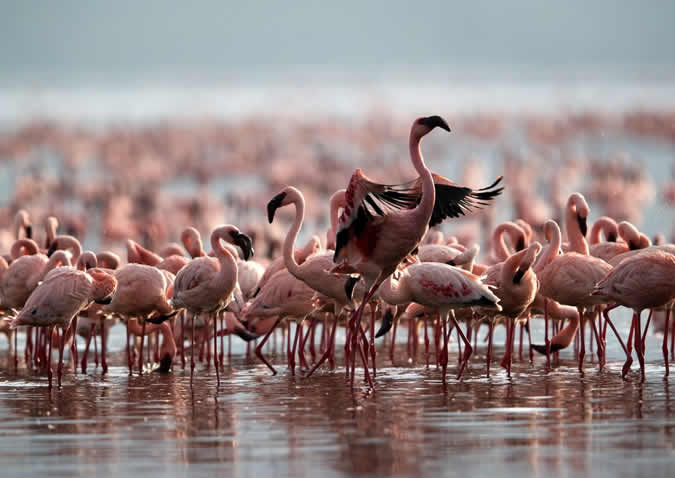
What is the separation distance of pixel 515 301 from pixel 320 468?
4280 mm

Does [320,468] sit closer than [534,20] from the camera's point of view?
Yes

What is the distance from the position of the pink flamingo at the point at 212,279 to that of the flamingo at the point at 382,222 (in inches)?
41.8

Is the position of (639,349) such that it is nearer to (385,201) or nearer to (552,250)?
(552,250)

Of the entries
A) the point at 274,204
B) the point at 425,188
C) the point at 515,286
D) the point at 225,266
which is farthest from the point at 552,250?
the point at 225,266

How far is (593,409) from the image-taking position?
907cm

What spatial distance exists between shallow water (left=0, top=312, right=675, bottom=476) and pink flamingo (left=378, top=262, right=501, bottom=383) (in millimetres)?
612

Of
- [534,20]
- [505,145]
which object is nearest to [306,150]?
[505,145]

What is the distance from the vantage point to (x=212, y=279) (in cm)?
1138

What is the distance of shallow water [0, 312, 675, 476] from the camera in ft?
24.4

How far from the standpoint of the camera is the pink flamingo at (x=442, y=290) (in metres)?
10.6

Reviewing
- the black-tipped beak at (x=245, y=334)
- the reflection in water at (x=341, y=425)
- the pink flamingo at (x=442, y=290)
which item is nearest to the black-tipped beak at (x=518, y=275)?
the pink flamingo at (x=442, y=290)

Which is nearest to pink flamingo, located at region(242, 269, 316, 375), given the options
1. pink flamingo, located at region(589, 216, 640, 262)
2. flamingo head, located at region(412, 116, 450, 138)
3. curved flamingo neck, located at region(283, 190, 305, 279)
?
curved flamingo neck, located at region(283, 190, 305, 279)

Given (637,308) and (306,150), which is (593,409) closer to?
(637,308)

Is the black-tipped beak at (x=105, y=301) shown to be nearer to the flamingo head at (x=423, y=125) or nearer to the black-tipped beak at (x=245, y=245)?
the black-tipped beak at (x=245, y=245)
